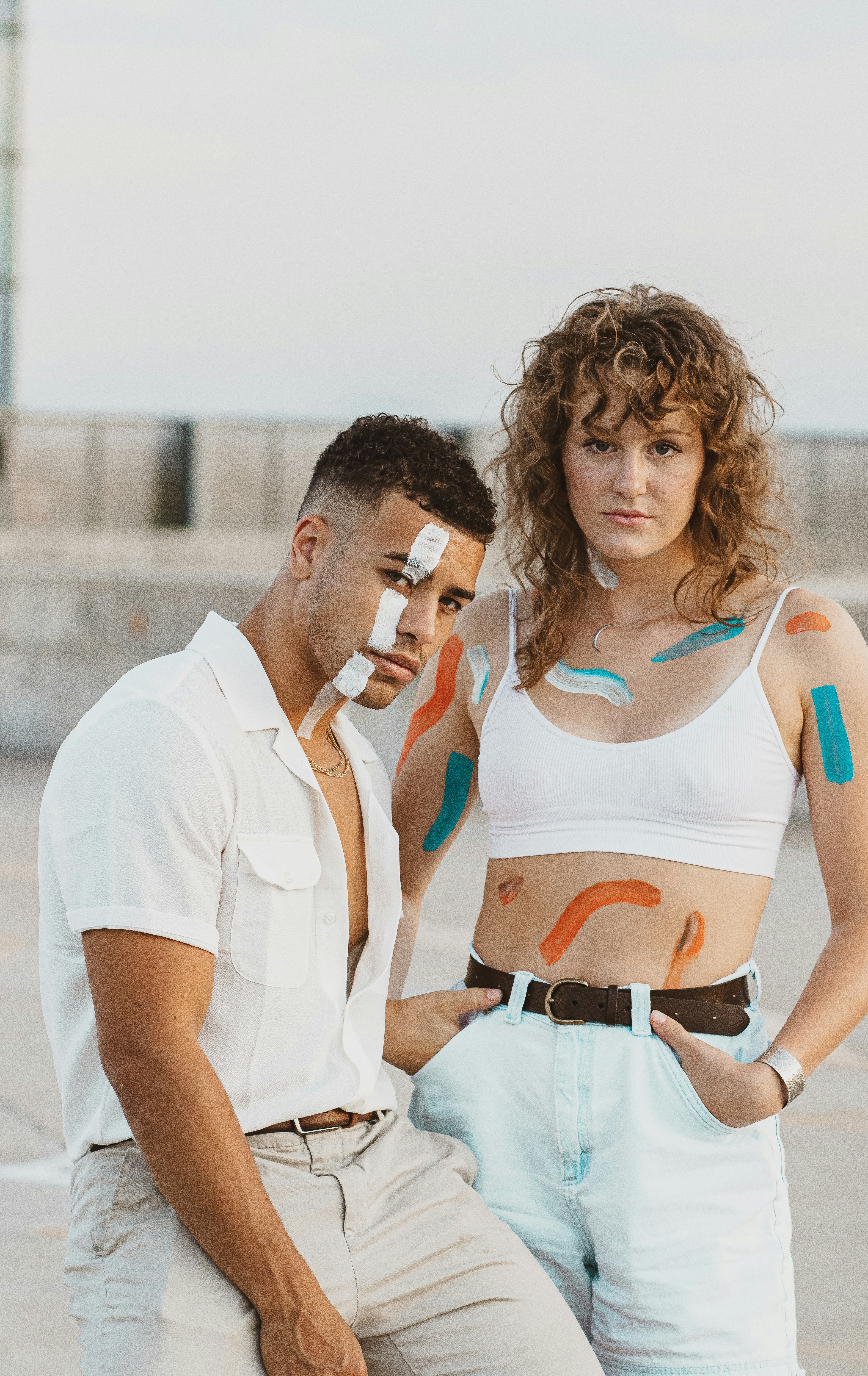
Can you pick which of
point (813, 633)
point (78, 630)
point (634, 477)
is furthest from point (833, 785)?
point (78, 630)

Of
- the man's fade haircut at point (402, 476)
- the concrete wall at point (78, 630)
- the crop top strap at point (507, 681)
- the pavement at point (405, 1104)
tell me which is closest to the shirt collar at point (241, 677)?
the man's fade haircut at point (402, 476)

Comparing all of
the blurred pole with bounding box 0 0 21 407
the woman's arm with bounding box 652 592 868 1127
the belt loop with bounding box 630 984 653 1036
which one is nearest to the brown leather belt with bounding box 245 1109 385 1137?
the belt loop with bounding box 630 984 653 1036

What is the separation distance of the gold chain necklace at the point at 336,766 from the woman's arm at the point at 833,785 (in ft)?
2.30

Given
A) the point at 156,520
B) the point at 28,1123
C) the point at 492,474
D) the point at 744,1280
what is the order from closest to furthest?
the point at 744,1280
the point at 492,474
the point at 28,1123
the point at 156,520

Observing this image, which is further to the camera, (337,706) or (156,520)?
(156,520)

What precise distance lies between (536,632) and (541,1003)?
2.05ft

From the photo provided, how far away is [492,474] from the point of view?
109 inches

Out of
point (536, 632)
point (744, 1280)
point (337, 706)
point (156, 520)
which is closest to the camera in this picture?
point (744, 1280)

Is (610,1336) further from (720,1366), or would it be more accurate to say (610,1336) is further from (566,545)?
(566,545)

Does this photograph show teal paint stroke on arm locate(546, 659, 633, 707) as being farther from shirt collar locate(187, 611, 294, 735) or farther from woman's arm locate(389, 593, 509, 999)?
shirt collar locate(187, 611, 294, 735)

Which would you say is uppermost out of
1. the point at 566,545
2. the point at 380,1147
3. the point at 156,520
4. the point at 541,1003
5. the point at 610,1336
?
the point at 566,545

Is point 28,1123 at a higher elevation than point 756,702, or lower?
lower

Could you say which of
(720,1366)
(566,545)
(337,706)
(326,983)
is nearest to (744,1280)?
(720,1366)

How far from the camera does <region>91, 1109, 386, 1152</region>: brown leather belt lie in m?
1.96
